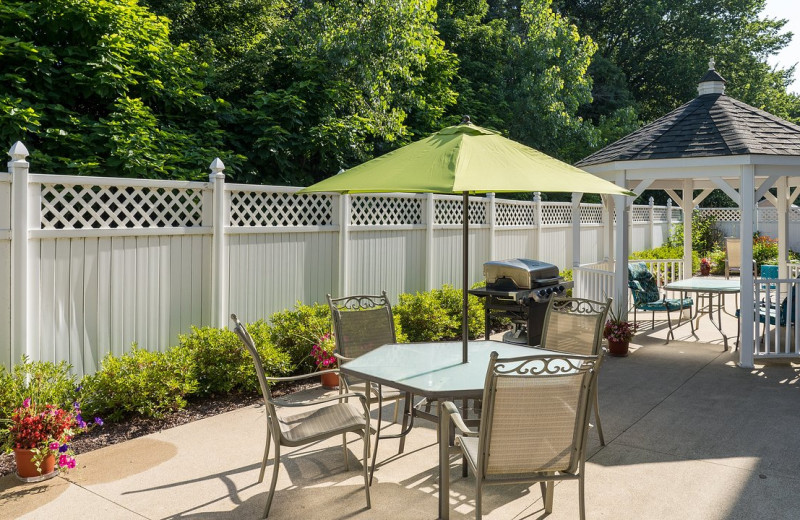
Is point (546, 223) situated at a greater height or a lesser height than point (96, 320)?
greater

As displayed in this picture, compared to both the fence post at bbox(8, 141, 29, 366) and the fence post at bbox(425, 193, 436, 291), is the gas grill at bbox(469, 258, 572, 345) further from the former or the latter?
Answer: the fence post at bbox(8, 141, 29, 366)

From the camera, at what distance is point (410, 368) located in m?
3.85

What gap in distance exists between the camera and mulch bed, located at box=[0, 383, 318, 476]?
170 inches

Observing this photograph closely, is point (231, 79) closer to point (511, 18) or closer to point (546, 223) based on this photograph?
point (546, 223)

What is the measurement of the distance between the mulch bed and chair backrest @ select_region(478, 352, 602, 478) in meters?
2.93

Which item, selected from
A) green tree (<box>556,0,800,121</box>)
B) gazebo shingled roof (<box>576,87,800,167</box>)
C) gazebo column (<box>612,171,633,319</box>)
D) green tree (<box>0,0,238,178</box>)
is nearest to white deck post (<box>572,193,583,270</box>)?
gazebo shingled roof (<box>576,87,800,167</box>)

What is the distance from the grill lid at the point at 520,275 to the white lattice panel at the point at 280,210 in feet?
6.66

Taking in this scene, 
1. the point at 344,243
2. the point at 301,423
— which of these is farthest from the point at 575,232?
the point at 301,423

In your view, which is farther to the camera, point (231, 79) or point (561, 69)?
point (561, 69)

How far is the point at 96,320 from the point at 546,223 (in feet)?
28.8

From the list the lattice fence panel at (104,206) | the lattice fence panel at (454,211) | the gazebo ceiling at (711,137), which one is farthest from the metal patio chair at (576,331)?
the lattice fence panel at (454,211)

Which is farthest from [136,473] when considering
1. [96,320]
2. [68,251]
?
[68,251]

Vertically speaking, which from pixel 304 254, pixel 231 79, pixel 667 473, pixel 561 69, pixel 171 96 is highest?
pixel 561 69

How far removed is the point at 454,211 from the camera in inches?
368
